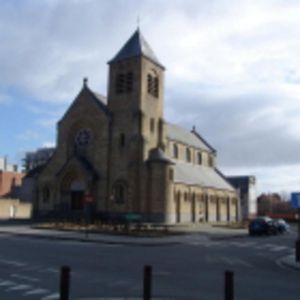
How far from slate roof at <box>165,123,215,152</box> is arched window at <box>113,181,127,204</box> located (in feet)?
45.6

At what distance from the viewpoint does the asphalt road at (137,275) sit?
997cm

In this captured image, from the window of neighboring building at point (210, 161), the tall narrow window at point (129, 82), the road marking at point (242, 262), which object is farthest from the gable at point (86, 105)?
the road marking at point (242, 262)

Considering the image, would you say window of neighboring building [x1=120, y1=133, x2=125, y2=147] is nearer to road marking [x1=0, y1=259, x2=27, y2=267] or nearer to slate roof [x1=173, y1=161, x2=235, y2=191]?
slate roof [x1=173, y1=161, x2=235, y2=191]

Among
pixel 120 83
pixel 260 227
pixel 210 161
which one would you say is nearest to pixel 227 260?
pixel 260 227

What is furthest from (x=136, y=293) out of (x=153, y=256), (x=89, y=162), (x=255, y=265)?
(x=89, y=162)

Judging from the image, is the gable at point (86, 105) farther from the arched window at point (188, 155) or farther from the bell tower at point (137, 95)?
the arched window at point (188, 155)

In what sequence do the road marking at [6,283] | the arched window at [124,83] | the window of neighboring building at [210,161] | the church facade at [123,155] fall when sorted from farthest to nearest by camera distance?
the window of neighboring building at [210,161]
the arched window at [124,83]
the church facade at [123,155]
the road marking at [6,283]

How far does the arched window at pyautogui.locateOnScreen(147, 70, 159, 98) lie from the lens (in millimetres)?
50350

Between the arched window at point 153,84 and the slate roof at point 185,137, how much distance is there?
27.4 feet

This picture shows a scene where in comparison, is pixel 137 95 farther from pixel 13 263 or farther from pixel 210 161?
pixel 13 263

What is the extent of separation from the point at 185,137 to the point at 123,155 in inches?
786

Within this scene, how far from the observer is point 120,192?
152ft

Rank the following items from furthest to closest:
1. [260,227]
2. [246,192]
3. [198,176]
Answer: [246,192], [198,176], [260,227]

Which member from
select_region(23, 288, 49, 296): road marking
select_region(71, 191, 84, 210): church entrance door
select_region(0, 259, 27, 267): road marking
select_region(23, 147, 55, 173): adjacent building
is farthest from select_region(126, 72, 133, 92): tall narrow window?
select_region(23, 147, 55, 173): adjacent building
